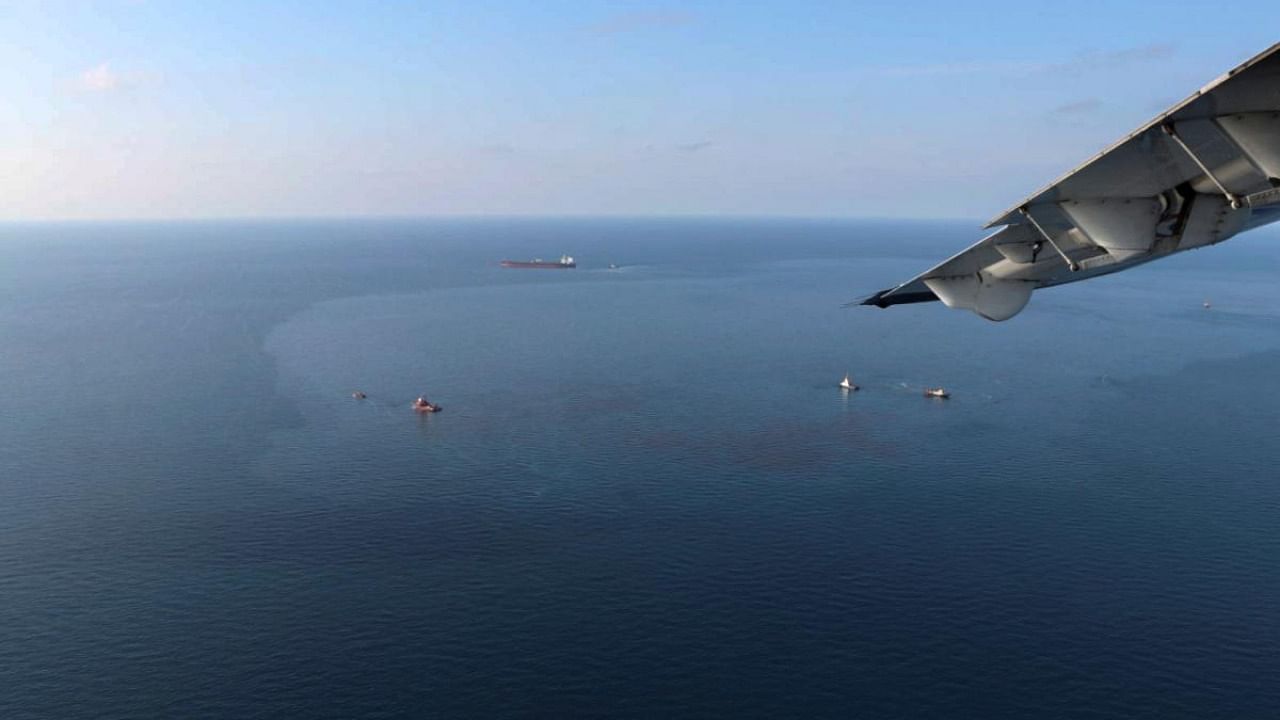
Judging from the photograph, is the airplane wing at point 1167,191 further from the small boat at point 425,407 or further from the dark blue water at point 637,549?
the small boat at point 425,407

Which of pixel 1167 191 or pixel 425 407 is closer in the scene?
pixel 1167 191

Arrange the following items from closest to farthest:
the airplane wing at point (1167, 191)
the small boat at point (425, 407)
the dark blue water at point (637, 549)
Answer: the airplane wing at point (1167, 191)
the dark blue water at point (637, 549)
the small boat at point (425, 407)

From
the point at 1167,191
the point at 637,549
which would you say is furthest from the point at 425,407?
the point at 1167,191

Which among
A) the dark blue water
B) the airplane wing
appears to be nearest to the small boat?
the dark blue water

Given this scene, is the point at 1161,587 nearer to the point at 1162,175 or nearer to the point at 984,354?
the point at 1162,175

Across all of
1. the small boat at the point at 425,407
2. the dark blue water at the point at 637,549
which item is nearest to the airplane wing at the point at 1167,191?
the dark blue water at the point at 637,549

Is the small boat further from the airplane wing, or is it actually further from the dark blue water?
the airplane wing

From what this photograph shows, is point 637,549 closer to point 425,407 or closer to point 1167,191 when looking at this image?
point 425,407

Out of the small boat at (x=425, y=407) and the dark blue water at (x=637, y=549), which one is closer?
the dark blue water at (x=637, y=549)
